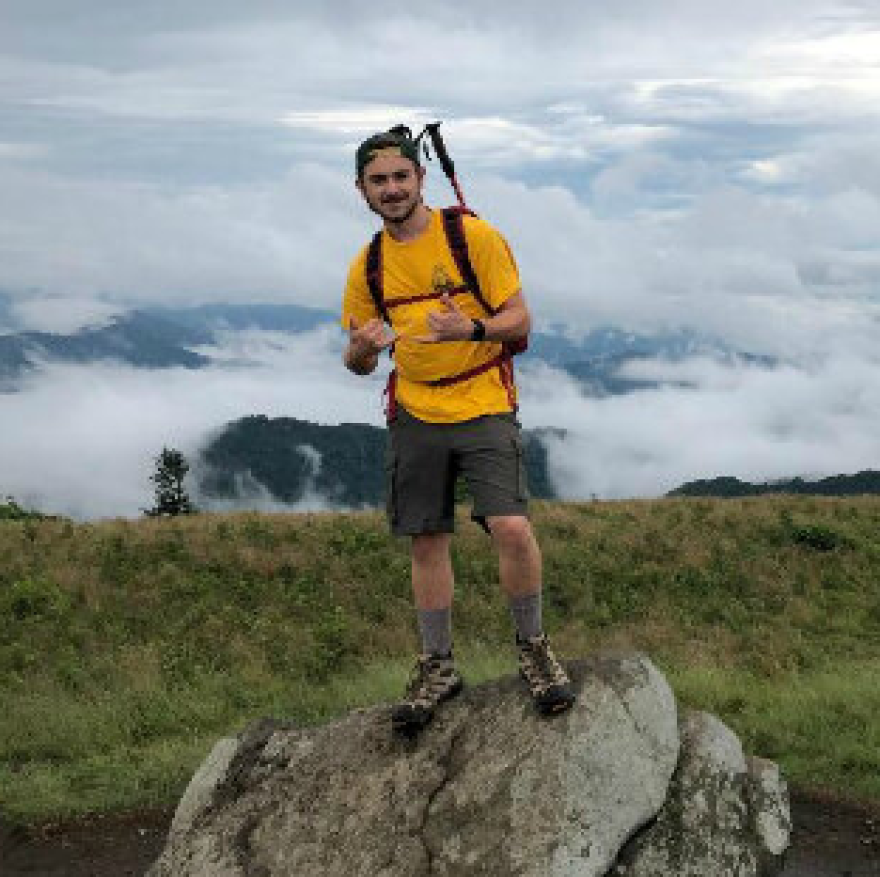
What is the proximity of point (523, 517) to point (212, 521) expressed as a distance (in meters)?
18.2

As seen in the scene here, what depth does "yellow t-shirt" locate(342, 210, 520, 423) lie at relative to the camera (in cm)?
677

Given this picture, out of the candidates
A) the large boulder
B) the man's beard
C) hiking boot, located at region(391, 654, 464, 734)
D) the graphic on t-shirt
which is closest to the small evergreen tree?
the large boulder

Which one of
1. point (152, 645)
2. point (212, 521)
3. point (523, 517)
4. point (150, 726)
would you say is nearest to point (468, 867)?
point (523, 517)

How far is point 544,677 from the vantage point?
23.9ft

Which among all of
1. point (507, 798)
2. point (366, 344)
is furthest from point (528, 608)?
point (366, 344)

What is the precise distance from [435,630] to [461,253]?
2738 mm

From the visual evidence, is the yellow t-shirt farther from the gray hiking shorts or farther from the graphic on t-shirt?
the gray hiking shorts

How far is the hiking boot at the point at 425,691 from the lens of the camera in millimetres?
7711

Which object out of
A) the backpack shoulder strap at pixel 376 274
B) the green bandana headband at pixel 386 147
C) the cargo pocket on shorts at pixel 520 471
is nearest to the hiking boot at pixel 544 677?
the cargo pocket on shorts at pixel 520 471

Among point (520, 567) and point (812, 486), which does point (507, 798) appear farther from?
point (812, 486)

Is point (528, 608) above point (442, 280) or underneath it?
underneath

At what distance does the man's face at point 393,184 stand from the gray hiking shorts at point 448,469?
1.38 metres

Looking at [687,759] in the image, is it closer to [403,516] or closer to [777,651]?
[403,516]

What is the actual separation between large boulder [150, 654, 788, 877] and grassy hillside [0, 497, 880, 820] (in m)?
4.09
